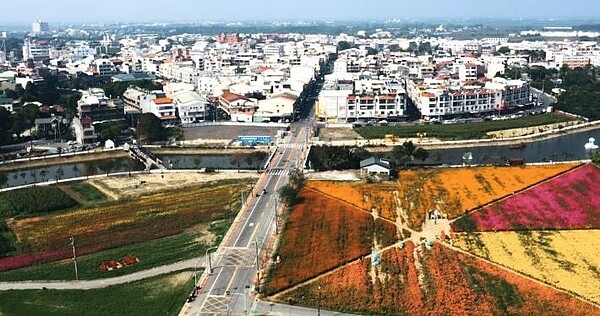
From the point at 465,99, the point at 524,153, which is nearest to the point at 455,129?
the point at 465,99

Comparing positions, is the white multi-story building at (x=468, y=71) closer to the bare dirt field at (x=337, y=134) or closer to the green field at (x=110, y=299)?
the bare dirt field at (x=337, y=134)

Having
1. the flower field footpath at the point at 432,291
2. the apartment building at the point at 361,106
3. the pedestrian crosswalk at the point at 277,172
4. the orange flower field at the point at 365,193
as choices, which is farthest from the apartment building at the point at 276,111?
the flower field footpath at the point at 432,291

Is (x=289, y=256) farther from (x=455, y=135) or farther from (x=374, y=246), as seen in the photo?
(x=455, y=135)

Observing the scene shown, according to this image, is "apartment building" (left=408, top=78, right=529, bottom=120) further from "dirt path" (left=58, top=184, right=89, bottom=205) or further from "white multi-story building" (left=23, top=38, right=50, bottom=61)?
"white multi-story building" (left=23, top=38, right=50, bottom=61)

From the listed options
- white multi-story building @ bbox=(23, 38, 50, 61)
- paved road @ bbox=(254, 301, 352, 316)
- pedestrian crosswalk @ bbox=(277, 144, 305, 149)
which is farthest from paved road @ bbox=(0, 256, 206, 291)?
white multi-story building @ bbox=(23, 38, 50, 61)

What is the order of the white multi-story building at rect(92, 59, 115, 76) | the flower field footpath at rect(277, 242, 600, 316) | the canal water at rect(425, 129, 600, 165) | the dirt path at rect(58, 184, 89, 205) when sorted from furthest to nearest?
the white multi-story building at rect(92, 59, 115, 76) → the canal water at rect(425, 129, 600, 165) → the dirt path at rect(58, 184, 89, 205) → the flower field footpath at rect(277, 242, 600, 316)

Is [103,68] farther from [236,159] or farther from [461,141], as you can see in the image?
[461,141]
